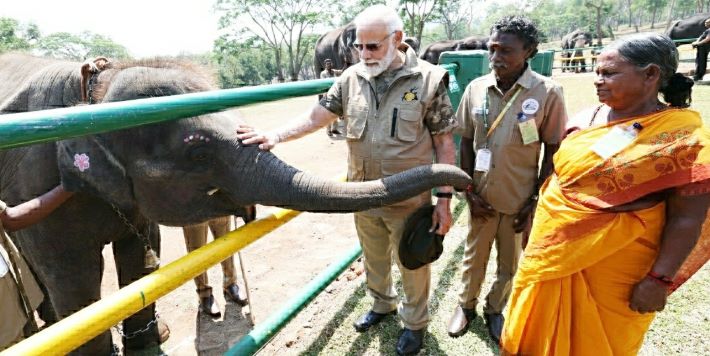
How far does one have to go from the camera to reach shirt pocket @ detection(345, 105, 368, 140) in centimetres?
243

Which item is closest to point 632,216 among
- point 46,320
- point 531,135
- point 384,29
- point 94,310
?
point 531,135

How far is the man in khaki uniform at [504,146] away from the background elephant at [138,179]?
104cm

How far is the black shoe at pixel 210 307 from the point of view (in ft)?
11.4

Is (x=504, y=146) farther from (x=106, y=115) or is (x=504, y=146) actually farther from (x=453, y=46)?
(x=453, y=46)

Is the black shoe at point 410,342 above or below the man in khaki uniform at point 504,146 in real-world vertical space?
below

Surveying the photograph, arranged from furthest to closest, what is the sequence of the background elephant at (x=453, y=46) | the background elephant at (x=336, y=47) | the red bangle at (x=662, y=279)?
the background elephant at (x=453, y=46), the background elephant at (x=336, y=47), the red bangle at (x=662, y=279)

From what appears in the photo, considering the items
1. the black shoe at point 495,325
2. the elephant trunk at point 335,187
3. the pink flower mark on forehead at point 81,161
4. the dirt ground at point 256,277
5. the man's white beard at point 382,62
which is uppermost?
the man's white beard at point 382,62

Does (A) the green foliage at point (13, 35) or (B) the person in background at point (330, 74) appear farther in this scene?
(A) the green foliage at point (13, 35)

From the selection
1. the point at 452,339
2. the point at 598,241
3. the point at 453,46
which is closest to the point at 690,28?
the point at 453,46

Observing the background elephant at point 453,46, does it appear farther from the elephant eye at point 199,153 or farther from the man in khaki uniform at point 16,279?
the man in khaki uniform at point 16,279

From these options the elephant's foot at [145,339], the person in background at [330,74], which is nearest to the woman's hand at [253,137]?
the elephant's foot at [145,339]

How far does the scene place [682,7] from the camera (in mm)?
83500

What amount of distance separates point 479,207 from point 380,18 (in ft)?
4.20

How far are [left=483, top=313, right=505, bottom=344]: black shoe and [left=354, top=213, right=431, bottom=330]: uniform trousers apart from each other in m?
0.48
